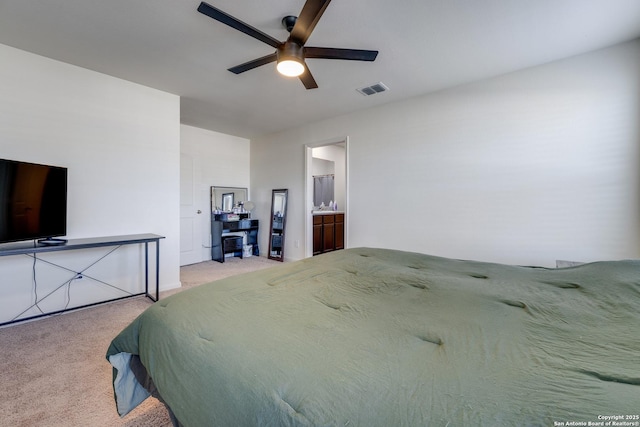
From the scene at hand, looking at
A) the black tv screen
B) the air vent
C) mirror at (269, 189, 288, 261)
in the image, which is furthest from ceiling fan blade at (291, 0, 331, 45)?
mirror at (269, 189, 288, 261)

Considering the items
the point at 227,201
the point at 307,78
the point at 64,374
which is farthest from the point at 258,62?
the point at 227,201

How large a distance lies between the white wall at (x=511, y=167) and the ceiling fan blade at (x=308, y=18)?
215 cm

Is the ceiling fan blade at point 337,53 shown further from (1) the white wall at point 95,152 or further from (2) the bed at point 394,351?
(1) the white wall at point 95,152

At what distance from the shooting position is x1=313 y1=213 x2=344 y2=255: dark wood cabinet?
4.97m

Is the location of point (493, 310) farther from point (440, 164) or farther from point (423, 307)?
point (440, 164)

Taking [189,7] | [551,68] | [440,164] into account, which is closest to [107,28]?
[189,7]

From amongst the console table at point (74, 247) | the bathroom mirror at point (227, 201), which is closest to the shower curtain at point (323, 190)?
the bathroom mirror at point (227, 201)

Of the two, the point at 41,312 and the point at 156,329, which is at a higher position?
the point at 156,329

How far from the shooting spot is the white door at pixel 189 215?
470 centimetres

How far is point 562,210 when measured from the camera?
2537 millimetres

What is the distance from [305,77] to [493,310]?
83.3 inches

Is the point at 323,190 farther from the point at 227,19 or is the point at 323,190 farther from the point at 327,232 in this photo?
the point at 227,19

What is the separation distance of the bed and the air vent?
2.51 m

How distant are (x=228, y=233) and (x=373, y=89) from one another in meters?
3.64
